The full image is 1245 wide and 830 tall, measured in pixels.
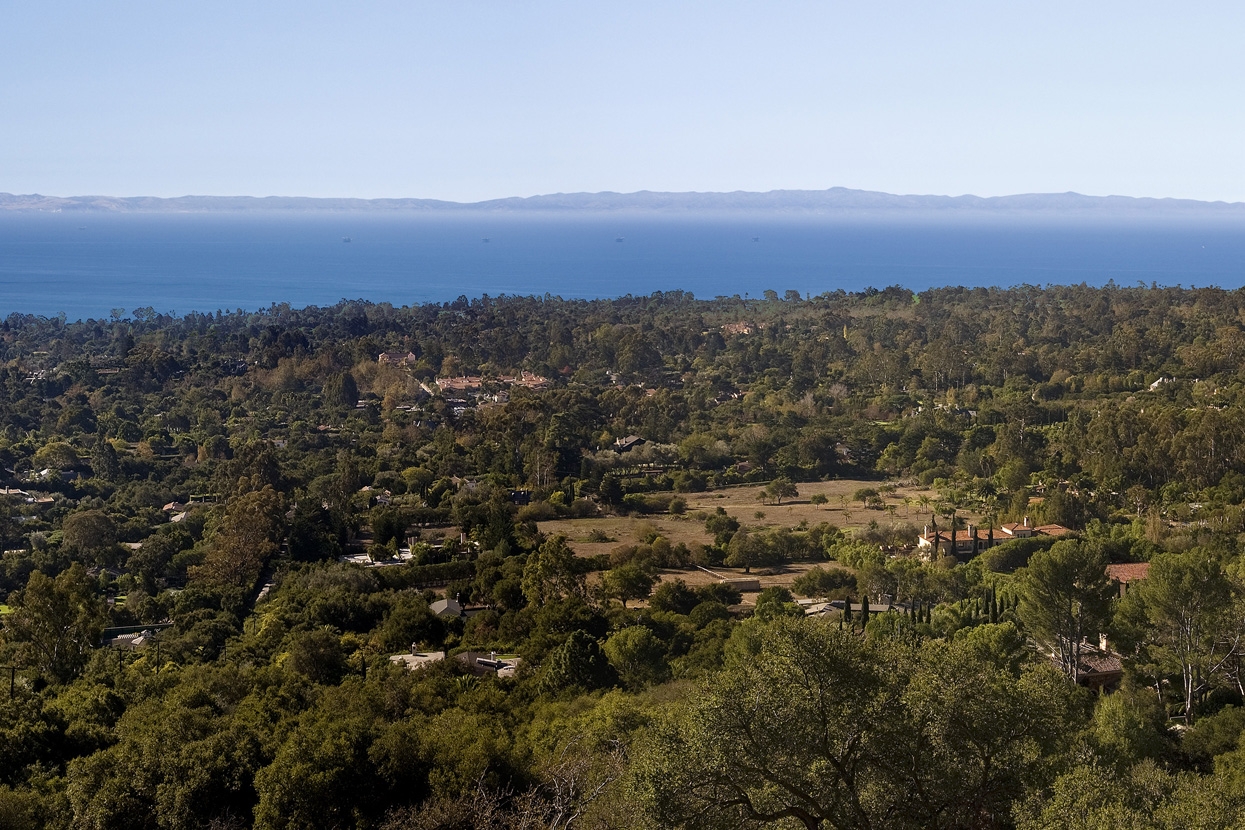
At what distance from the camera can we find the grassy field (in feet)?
88.3

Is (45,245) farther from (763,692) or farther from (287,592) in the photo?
(763,692)

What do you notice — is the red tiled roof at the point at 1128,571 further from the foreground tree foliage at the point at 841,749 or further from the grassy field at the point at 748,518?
the foreground tree foliage at the point at 841,749

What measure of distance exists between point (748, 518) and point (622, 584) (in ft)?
30.3

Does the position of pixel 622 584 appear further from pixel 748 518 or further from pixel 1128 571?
pixel 1128 571

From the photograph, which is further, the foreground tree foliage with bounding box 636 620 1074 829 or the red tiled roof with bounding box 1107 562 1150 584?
the red tiled roof with bounding box 1107 562 1150 584

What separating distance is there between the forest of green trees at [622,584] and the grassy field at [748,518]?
0.44 metres

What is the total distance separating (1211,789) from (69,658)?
1604 centimetres

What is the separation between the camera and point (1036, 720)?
953 cm

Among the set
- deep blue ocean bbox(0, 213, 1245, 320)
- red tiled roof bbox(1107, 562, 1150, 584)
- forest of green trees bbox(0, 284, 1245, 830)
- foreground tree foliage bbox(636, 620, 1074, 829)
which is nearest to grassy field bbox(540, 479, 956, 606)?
forest of green trees bbox(0, 284, 1245, 830)

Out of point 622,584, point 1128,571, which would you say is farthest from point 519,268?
point 1128,571

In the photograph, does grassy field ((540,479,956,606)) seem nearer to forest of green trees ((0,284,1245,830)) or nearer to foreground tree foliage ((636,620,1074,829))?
forest of green trees ((0,284,1245,830))

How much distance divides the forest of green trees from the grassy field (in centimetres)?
44

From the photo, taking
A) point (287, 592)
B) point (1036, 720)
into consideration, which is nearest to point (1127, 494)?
point (287, 592)

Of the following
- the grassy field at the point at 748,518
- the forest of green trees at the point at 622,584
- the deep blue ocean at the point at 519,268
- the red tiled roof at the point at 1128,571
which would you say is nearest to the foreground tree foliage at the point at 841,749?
the forest of green trees at the point at 622,584
